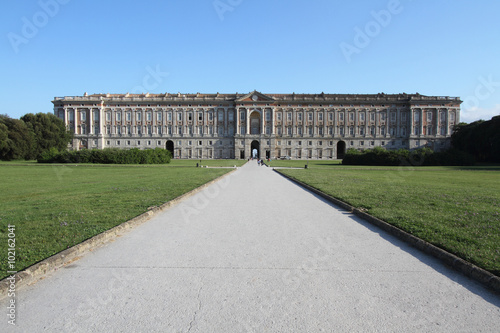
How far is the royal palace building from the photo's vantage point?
8725cm

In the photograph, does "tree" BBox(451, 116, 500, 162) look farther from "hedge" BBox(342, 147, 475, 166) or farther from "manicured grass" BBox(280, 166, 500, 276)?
"manicured grass" BBox(280, 166, 500, 276)

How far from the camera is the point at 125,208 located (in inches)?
333

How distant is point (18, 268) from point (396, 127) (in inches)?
3762

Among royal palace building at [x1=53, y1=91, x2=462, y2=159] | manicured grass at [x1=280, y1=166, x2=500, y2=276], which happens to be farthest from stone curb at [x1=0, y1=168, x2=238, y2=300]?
royal palace building at [x1=53, y1=91, x2=462, y2=159]

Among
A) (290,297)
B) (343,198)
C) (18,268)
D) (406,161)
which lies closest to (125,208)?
(18,268)

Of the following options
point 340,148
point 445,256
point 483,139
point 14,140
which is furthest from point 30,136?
point 483,139

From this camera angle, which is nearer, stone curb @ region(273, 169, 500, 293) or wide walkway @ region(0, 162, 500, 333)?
wide walkway @ region(0, 162, 500, 333)

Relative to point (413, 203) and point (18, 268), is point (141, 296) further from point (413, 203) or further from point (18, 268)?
point (413, 203)

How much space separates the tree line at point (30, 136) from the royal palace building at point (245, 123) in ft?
63.6

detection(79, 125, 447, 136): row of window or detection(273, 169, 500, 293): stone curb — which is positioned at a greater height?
detection(79, 125, 447, 136): row of window

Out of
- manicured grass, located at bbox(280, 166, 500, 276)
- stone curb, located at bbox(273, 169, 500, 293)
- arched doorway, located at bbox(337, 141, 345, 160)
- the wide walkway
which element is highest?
arched doorway, located at bbox(337, 141, 345, 160)

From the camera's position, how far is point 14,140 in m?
55.4

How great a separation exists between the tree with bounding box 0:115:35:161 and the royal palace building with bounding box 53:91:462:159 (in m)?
29.4

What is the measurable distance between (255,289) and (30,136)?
69.4 m
